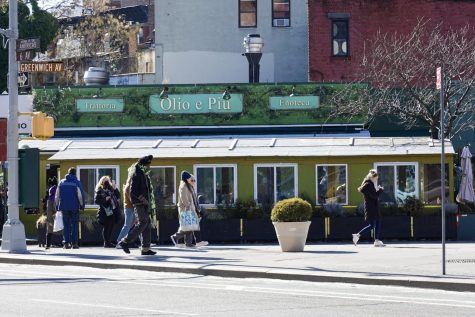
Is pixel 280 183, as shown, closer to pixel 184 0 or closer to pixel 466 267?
pixel 466 267

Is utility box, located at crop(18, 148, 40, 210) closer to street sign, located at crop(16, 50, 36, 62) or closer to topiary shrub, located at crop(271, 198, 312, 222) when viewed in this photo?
street sign, located at crop(16, 50, 36, 62)

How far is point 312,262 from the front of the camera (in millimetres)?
20938

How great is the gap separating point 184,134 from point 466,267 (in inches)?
742

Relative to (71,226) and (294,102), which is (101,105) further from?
(71,226)

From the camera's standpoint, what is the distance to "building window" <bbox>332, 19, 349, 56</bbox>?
42.1 m

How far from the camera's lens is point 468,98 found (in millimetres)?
37562

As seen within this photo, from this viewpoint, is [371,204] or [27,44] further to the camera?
[371,204]

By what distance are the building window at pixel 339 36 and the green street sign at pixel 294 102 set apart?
571 cm

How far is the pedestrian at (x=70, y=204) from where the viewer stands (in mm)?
26391

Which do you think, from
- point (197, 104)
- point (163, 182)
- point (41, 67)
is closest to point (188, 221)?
point (41, 67)

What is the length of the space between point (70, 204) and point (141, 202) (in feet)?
13.3

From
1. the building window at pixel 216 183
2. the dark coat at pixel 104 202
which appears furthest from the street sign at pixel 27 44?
the building window at pixel 216 183

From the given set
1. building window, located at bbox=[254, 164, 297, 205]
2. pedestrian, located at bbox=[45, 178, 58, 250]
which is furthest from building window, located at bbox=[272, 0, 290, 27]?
pedestrian, located at bbox=[45, 178, 58, 250]

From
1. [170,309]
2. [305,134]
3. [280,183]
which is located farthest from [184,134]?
[170,309]
